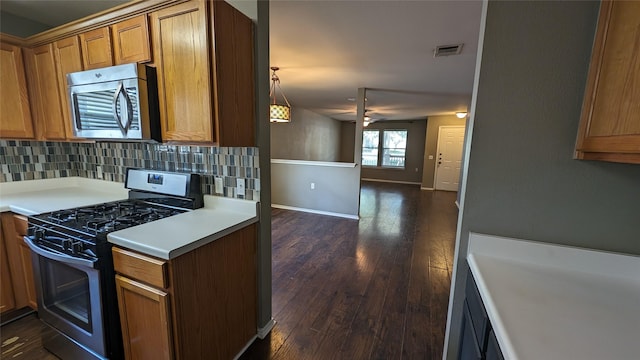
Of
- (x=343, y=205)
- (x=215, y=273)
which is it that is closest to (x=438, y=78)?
(x=343, y=205)

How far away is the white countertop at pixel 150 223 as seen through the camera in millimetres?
1229

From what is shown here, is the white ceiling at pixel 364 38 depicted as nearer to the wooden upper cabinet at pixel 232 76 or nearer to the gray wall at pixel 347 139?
the wooden upper cabinet at pixel 232 76

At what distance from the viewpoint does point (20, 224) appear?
5.97ft

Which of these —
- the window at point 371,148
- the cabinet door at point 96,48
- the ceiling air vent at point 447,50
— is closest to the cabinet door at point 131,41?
the cabinet door at point 96,48

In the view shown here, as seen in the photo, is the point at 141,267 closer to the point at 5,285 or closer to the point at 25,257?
the point at 25,257

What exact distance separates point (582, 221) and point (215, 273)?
1.77 meters

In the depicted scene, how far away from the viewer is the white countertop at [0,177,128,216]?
1.83 m

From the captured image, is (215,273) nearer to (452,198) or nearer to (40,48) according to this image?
(40,48)

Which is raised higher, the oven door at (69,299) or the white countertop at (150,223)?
the white countertop at (150,223)

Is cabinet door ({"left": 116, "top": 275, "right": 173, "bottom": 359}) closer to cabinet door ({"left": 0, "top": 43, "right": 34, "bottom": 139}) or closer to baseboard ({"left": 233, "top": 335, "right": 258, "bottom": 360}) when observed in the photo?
baseboard ({"left": 233, "top": 335, "right": 258, "bottom": 360})

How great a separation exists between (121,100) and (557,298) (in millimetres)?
2244

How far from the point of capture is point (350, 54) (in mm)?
2867

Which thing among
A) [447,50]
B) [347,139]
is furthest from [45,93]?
[347,139]

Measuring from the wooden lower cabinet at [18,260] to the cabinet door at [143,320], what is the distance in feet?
3.80
